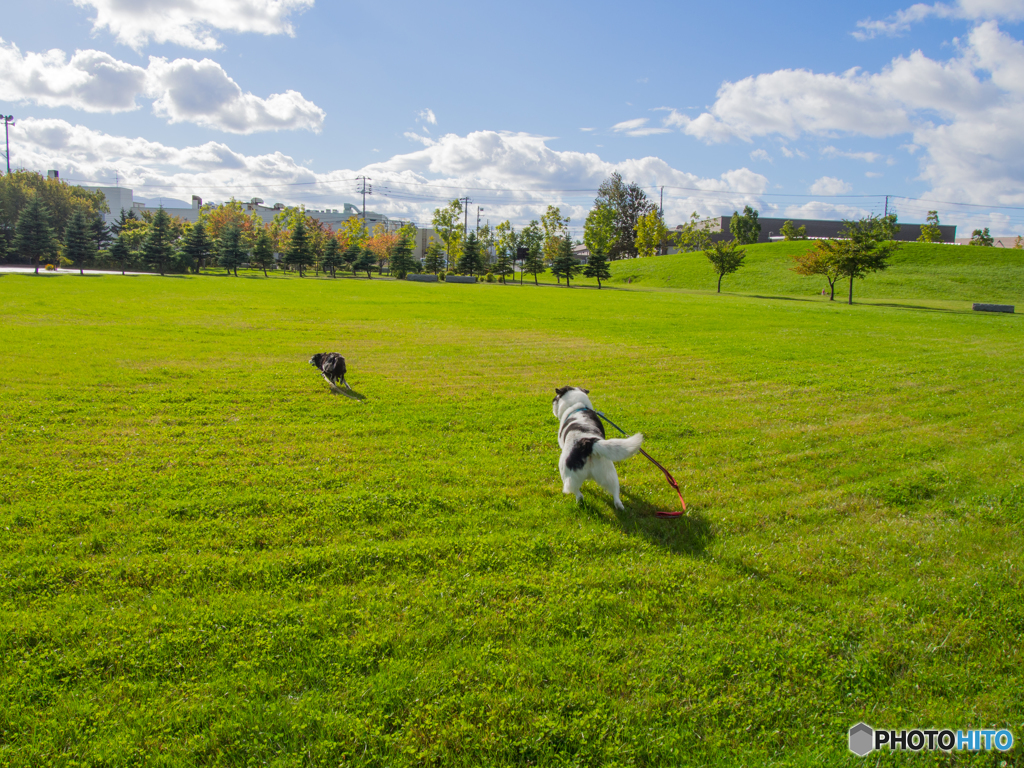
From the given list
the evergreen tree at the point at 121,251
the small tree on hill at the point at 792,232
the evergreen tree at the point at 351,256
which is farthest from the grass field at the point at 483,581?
the small tree on hill at the point at 792,232

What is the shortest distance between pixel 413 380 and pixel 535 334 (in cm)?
988

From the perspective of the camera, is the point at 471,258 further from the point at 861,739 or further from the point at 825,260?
the point at 861,739

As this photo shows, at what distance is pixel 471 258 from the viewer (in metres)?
85.9

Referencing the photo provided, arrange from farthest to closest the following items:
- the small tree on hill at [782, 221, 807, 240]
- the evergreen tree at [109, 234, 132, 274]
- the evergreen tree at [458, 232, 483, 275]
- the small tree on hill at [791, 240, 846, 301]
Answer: the small tree on hill at [782, 221, 807, 240], the evergreen tree at [458, 232, 483, 275], the evergreen tree at [109, 234, 132, 274], the small tree on hill at [791, 240, 846, 301]

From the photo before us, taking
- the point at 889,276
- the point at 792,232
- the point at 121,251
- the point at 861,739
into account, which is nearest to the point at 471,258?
the point at 121,251

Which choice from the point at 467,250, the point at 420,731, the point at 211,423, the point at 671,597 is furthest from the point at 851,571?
the point at 467,250

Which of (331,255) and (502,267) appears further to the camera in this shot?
(502,267)

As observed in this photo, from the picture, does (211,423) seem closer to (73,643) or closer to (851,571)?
(73,643)

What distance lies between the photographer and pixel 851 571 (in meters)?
4.97

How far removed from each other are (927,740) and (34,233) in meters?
88.5

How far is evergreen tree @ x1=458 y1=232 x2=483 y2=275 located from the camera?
8594 centimetres

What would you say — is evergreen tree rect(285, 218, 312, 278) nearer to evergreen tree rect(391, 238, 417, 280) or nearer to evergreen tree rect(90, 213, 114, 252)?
evergreen tree rect(391, 238, 417, 280)

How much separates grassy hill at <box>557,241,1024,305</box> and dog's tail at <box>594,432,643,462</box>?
6049 cm

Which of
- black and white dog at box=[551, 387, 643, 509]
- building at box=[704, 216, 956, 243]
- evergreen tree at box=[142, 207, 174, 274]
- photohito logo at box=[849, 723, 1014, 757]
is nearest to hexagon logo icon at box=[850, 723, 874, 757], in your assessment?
photohito logo at box=[849, 723, 1014, 757]
